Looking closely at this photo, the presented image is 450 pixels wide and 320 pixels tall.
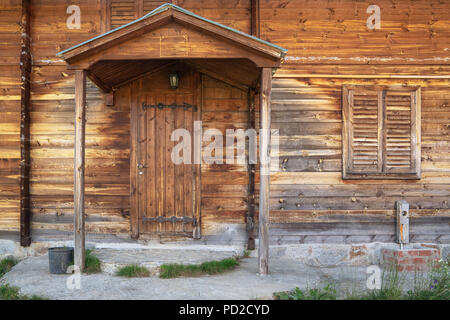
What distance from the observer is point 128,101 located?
258 inches

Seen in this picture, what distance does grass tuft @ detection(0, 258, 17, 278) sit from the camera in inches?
232

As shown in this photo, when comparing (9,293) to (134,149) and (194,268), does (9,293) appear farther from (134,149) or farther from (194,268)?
(134,149)

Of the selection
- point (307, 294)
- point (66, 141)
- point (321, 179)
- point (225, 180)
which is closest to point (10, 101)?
point (66, 141)

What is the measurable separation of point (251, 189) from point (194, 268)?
1765 millimetres

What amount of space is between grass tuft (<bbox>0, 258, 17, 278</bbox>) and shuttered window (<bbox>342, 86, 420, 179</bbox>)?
19.1 feet

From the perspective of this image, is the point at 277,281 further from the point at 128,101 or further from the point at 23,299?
the point at 128,101

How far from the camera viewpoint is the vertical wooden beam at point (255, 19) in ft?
21.1

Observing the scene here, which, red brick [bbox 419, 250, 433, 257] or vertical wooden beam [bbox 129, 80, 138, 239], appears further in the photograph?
vertical wooden beam [bbox 129, 80, 138, 239]

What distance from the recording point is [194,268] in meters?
5.36

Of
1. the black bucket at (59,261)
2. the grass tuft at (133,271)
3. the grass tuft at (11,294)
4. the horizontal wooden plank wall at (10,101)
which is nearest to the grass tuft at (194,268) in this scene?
the grass tuft at (133,271)

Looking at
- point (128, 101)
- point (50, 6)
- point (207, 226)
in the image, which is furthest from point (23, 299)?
point (50, 6)

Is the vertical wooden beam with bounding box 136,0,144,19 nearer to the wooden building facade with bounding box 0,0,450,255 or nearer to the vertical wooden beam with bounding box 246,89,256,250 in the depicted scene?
the wooden building facade with bounding box 0,0,450,255

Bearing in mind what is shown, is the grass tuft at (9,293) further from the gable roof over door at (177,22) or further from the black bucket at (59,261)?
the gable roof over door at (177,22)

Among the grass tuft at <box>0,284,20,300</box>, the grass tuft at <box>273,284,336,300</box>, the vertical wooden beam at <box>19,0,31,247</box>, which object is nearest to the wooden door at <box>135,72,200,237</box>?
the vertical wooden beam at <box>19,0,31,247</box>
